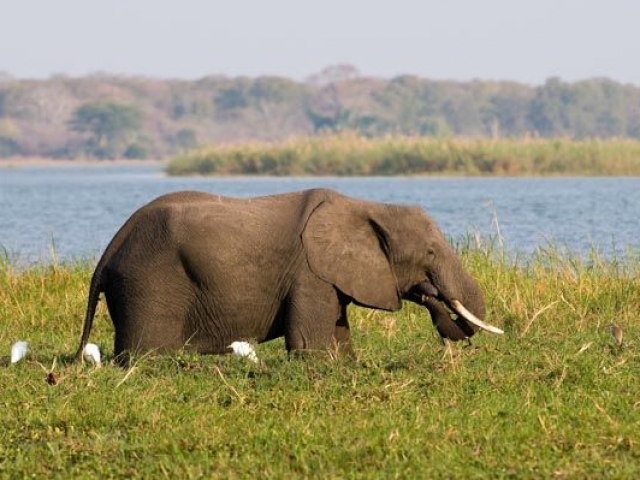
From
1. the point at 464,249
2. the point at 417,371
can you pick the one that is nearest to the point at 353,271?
the point at 417,371

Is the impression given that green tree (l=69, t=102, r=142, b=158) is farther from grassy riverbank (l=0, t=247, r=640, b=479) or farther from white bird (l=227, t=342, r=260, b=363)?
white bird (l=227, t=342, r=260, b=363)

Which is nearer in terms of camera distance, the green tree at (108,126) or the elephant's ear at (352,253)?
the elephant's ear at (352,253)

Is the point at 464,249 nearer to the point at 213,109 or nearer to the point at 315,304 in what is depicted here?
the point at 315,304

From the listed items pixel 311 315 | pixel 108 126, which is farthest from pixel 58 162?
pixel 311 315

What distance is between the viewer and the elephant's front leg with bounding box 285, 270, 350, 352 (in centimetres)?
906

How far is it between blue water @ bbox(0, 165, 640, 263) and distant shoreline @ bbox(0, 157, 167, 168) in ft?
141

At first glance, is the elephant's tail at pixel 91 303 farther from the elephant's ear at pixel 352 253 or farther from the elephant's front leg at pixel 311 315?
the elephant's ear at pixel 352 253

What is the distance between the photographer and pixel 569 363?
339 inches

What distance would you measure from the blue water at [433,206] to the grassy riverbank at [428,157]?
1.47ft

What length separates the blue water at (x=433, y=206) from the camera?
2394cm

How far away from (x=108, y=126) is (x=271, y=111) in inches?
1047

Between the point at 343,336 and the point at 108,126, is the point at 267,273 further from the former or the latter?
the point at 108,126

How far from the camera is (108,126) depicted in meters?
102

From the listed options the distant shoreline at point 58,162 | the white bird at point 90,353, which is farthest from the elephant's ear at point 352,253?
the distant shoreline at point 58,162
